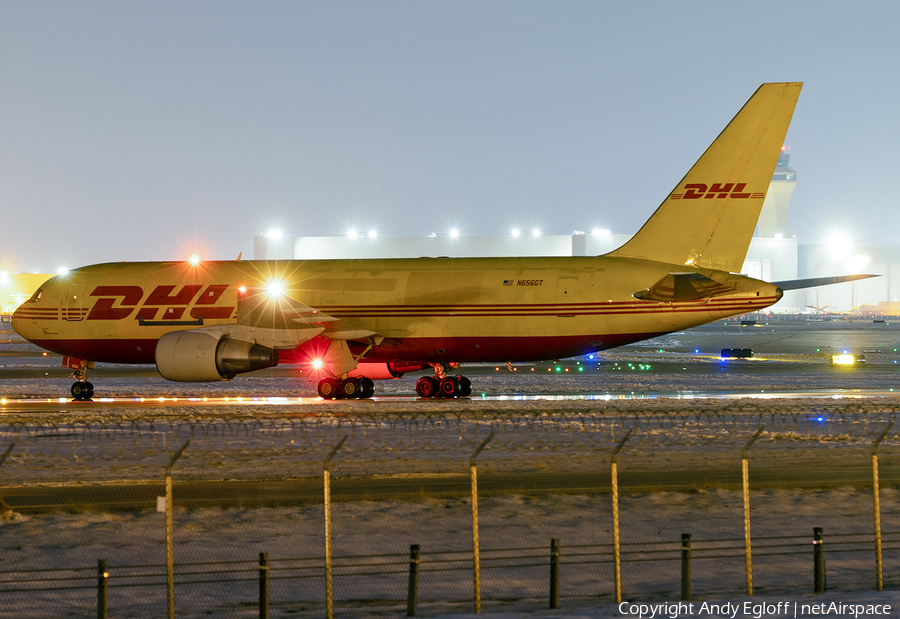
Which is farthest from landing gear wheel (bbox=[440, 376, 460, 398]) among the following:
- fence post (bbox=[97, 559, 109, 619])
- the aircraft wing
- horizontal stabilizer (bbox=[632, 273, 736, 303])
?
fence post (bbox=[97, 559, 109, 619])

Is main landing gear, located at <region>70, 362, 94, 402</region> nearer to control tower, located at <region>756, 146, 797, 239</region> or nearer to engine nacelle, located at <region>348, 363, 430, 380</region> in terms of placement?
engine nacelle, located at <region>348, 363, 430, 380</region>

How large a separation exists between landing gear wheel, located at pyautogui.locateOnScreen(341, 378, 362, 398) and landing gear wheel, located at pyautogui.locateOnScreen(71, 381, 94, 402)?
779 cm

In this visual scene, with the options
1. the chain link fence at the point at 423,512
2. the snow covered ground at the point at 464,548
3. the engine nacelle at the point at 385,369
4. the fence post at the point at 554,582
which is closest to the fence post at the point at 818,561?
the snow covered ground at the point at 464,548

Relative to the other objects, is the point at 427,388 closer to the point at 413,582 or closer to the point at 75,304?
the point at 75,304

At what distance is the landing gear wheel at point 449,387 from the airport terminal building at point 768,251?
279 ft

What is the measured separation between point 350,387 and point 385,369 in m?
1.93

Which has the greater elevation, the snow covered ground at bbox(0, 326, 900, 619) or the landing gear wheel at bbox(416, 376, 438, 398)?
the landing gear wheel at bbox(416, 376, 438, 398)

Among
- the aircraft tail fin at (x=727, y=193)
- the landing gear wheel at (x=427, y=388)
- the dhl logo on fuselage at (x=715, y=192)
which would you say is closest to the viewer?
the aircraft tail fin at (x=727, y=193)

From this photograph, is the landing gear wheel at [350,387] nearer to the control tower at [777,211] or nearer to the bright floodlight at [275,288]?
the bright floodlight at [275,288]

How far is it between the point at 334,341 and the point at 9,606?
17660 mm

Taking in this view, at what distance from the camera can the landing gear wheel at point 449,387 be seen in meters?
26.8

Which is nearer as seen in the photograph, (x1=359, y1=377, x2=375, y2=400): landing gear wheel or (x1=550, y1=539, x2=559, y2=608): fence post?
(x1=550, y1=539, x2=559, y2=608): fence post

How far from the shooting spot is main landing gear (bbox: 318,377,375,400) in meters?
26.6

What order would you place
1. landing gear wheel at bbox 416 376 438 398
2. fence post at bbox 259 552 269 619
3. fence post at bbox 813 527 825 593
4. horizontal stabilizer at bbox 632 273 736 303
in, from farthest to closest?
landing gear wheel at bbox 416 376 438 398 < horizontal stabilizer at bbox 632 273 736 303 < fence post at bbox 813 527 825 593 < fence post at bbox 259 552 269 619
